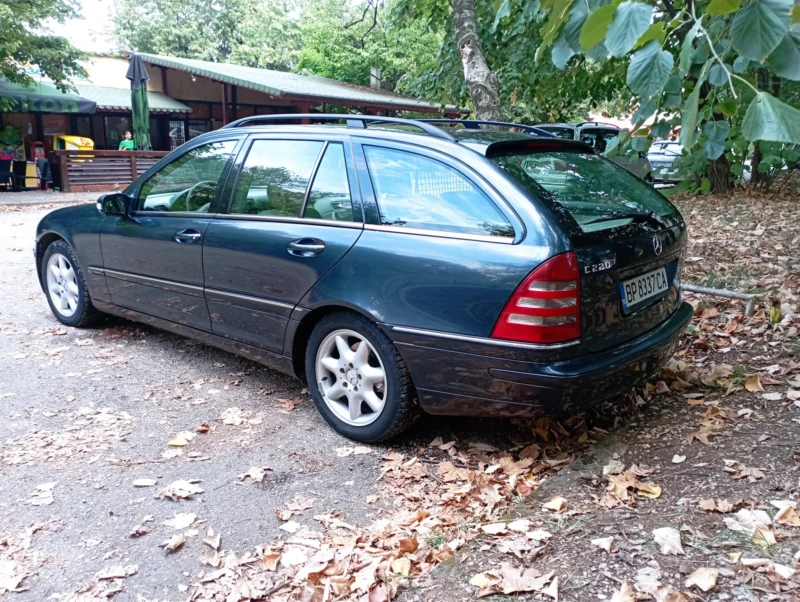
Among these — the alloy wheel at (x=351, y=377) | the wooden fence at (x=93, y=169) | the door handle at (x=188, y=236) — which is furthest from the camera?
the wooden fence at (x=93, y=169)

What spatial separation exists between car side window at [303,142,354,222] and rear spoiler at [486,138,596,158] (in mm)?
821

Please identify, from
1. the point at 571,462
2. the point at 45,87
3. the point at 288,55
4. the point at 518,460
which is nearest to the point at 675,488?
the point at 571,462

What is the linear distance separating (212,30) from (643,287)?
47.1 metres

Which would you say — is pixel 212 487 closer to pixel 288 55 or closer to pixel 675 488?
pixel 675 488

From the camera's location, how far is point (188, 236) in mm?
4582

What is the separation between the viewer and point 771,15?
2051mm

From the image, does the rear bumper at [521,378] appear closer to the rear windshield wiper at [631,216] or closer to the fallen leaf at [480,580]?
the rear windshield wiper at [631,216]

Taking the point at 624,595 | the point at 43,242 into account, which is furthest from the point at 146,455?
the point at 43,242

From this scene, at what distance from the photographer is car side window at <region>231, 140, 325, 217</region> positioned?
13.5ft

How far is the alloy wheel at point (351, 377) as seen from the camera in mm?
3730

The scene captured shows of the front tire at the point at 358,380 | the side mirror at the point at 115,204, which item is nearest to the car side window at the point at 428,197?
the front tire at the point at 358,380

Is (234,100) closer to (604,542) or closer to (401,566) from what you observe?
(401,566)

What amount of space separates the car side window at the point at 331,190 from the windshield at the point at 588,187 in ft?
2.87

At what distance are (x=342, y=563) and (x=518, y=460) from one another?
124cm
